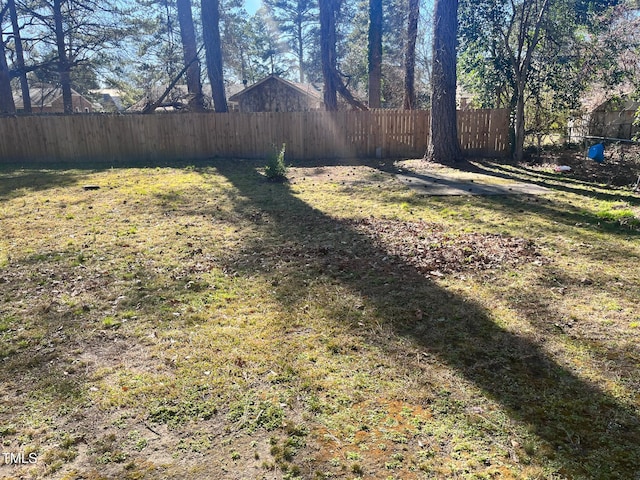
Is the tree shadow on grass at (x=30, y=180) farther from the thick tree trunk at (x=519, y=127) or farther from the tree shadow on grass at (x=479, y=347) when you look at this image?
the thick tree trunk at (x=519, y=127)

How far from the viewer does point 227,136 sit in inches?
533

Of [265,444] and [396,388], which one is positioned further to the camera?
[396,388]

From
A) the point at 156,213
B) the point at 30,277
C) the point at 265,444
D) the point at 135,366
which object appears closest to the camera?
the point at 265,444

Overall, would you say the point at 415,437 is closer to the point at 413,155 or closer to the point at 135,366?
the point at 135,366

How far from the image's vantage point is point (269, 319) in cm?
337

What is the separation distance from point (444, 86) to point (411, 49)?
305 inches

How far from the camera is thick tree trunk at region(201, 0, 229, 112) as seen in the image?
1447cm

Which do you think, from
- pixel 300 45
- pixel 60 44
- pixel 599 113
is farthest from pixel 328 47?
pixel 300 45

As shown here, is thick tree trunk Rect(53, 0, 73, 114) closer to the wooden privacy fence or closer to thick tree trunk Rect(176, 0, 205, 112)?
thick tree trunk Rect(176, 0, 205, 112)

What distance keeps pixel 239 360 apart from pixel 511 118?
12.6 meters

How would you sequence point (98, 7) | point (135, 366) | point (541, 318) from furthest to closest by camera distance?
point (98, 7) → point (541, 318) → point (135, 366)

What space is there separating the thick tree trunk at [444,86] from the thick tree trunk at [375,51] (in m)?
10.2

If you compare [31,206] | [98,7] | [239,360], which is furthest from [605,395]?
[98,7]

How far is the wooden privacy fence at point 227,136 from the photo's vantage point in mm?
13188
